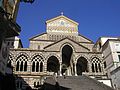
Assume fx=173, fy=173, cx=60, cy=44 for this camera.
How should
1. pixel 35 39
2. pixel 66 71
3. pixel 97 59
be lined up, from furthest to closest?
pixel 35 39 → pixel 66 71 → pixel 97 59

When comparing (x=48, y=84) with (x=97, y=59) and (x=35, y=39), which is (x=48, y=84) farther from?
(x=35, y=39)

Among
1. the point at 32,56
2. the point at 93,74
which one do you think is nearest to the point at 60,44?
the point at 32,56

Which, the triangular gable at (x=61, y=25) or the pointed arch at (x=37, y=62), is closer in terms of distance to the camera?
the pointed arch at (x=37, y=62)

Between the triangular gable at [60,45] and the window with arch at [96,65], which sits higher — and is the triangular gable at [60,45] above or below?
above

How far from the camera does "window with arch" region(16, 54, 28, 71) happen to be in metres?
34.9

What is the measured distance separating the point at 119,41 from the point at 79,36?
53.1 ft

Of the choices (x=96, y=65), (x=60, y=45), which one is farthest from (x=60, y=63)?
(x=96, y=65)

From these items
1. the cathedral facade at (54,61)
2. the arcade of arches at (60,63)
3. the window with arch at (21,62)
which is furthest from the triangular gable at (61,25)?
the window with arch at (21,62)

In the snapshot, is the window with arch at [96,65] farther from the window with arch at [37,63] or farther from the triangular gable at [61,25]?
the triangular gable at [61,25]

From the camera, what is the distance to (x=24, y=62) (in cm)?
3509

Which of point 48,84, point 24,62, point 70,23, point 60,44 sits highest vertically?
point 70,23

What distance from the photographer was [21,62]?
35.1 m

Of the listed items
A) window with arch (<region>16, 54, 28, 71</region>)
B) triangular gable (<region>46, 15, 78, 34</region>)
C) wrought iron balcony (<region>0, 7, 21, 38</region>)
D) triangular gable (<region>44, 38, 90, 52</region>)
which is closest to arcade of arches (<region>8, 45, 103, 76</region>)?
window with arch (<region>16, 54, 28, 71</region>)

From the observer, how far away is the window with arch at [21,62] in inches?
1375
